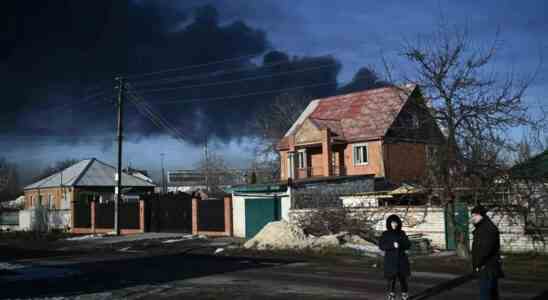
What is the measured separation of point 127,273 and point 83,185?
4402 centimetres

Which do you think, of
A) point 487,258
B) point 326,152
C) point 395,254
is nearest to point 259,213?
point 326,152

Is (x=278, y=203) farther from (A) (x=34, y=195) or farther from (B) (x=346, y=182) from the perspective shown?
(A) (x=34, y=195)

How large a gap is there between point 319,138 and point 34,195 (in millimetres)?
38136

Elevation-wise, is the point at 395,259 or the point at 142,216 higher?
the point at 142,216

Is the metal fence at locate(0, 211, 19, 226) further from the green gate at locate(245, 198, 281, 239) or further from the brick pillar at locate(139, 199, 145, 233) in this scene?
the green gate at locate(245, 198, 281, 239)

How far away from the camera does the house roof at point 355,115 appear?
4231 cm

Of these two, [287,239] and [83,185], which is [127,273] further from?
[83,185]

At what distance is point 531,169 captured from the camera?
A: 19.7m

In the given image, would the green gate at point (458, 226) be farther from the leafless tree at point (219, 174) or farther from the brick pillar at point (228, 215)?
the leafless tree at point (219, 174)

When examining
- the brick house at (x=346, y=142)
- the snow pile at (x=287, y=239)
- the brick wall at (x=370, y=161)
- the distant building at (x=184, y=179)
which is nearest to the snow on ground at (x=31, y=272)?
the snow pile at (x=287, y=239)

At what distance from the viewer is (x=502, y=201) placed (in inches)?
781

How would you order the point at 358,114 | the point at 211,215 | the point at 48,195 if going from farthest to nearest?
the point at 48,195
the point at 358,114
the point at 211,215

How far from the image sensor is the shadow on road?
1434 centimetres

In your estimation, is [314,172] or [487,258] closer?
[487,258]
